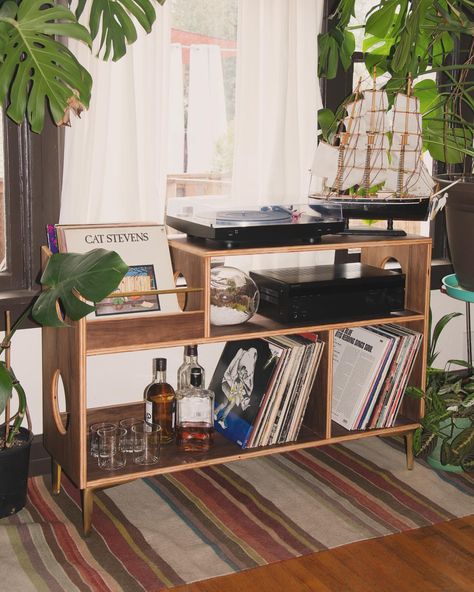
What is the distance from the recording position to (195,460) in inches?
98.9

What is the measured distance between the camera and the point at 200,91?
2.87m

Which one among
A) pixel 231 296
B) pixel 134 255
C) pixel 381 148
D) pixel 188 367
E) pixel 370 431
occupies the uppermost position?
pixel 381 148

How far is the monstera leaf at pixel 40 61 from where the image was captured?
206 cm

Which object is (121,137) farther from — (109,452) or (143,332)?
(109,452)

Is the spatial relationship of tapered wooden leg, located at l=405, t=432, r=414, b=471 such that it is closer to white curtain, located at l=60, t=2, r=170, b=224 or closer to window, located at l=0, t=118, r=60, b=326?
white curtain, located at l=60, t=2, r=170, b=224

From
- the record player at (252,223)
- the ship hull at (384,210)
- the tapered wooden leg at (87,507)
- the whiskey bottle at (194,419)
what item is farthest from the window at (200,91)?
the tapered wooden leg at (87,507)

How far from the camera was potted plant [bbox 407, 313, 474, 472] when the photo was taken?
9.10 feet

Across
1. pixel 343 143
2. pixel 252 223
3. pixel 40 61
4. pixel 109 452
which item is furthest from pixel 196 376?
pixel 40 61

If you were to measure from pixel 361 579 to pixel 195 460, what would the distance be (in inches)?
22.9

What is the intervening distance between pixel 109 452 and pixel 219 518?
14.8 inches

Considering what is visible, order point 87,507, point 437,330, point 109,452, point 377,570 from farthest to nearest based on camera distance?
point 437,330 → point 109,452 → point 87,507 → point 377,570

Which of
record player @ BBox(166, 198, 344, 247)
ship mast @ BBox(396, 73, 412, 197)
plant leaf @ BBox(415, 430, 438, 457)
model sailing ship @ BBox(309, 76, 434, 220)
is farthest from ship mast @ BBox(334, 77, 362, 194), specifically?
plant leaf @ BBox(415, 430, 438, 457)

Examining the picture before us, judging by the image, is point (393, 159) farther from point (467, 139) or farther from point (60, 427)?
point (60, 427)

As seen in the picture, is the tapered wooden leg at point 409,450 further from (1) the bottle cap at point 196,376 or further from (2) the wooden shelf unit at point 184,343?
(1) the bottle cap at point 196,376
